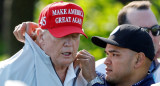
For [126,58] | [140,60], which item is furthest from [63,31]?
[140,60]

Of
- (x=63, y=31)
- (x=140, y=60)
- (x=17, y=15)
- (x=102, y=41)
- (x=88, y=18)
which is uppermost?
(x=63, y=31)

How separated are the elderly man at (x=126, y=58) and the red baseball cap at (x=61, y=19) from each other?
33 cm

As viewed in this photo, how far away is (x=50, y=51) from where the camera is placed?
12.0 ft

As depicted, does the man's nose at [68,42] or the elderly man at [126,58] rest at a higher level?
the man's nose at [68,42]

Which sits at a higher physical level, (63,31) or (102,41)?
(63,31)

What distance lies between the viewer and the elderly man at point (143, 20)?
4.61 m

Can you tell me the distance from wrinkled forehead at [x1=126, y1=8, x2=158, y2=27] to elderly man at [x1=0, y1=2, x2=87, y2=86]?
1.08 metres

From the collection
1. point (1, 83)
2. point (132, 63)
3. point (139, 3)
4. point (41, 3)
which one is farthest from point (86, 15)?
point (1, 83)

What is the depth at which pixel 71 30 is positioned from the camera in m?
3.63

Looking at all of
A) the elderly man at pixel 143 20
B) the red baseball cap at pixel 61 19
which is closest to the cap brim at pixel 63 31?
the red baseball cap at pixel 61 19

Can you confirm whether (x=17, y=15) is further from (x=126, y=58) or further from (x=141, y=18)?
(x=126, y=58)

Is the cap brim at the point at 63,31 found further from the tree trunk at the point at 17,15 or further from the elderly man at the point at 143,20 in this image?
the tree trunk at the point at 17,15

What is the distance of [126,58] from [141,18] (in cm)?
92

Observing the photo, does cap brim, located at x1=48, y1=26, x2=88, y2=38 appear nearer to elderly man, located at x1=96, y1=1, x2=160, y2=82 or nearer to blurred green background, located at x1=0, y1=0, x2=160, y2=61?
elderly man, located at x1=96, y1=1, x2=160, y2=82
